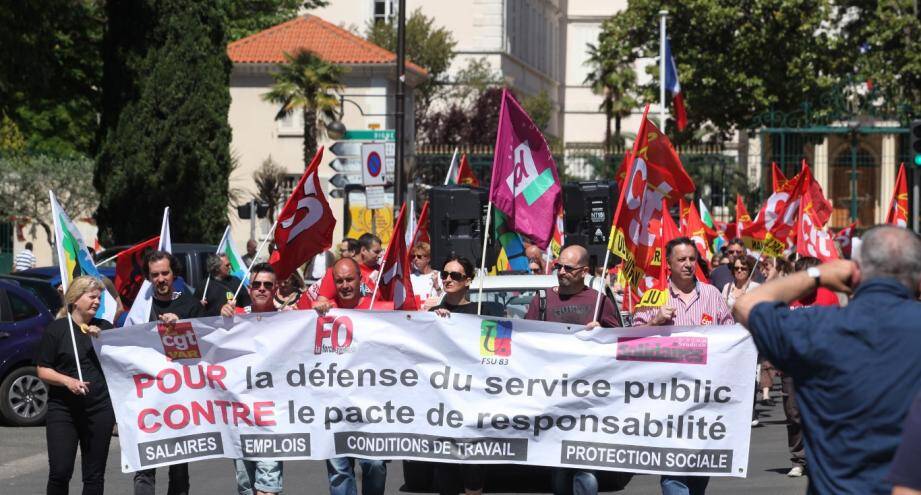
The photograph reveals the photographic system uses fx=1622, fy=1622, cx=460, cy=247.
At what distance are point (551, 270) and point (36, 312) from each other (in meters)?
5.80

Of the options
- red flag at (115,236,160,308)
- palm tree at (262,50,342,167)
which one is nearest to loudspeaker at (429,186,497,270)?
red flag at (115,236,160,308)

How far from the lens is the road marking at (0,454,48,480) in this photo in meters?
12.5

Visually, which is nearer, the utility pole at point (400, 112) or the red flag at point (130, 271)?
the red flag at point (130, 271)

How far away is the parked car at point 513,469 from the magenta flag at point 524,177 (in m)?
A: 0.52

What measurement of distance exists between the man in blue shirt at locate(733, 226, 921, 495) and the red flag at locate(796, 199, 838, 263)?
12183 millimetres

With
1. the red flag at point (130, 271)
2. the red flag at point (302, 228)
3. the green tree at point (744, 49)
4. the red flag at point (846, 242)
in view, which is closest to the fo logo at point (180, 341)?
the red flag at point (302, 228)

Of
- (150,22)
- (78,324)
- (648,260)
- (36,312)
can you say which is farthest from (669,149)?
(150,22)

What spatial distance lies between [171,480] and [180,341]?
0.92 metres

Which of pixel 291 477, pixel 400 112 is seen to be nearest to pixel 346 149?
pixel 400 112

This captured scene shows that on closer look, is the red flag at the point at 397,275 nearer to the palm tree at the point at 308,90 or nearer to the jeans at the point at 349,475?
Answer: the jeans at the point at 349,475

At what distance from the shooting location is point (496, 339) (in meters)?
8.56

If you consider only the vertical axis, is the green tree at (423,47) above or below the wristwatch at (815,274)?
above

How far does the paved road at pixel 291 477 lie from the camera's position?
1136 centimetres

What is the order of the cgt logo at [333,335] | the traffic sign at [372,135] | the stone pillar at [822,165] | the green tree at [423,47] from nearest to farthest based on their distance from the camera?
the cgt logo at [333,335] < the traffic sign at [372,135] < the stone pillar at [822,165] < the green tree at [423,47]
